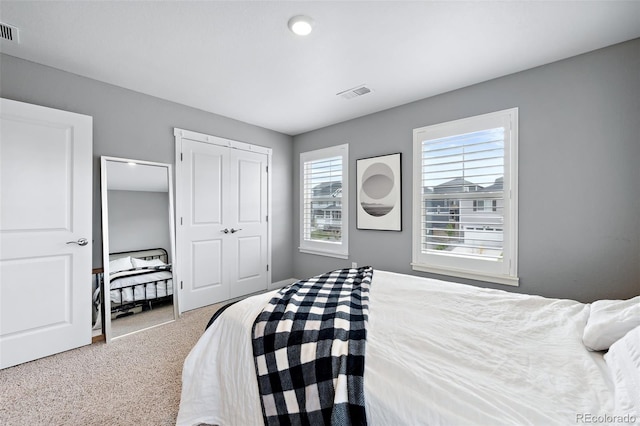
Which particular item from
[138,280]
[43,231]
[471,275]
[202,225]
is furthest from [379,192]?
[43,231]

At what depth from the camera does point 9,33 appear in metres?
2.02

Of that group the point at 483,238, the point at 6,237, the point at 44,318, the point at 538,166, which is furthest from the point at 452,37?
the point at 44,318

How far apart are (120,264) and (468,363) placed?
316 cm

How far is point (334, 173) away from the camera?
4.11 metres

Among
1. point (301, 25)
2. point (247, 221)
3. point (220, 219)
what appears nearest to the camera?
point (301, 25)

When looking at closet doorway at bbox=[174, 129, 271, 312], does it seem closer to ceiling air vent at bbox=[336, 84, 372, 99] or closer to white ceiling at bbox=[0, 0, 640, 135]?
white ceiling at bbox=[0, 0, 640, 135]

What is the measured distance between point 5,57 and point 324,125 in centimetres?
325

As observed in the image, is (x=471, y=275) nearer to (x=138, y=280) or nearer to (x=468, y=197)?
(x=468, y=197)

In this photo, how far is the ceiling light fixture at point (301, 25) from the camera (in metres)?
1.87

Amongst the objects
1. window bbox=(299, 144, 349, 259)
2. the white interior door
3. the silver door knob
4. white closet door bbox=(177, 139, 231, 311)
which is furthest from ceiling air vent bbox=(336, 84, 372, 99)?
the silver door knob

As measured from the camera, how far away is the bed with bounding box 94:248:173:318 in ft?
9.22

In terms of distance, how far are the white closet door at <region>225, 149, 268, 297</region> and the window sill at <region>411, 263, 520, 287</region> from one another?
2.24m

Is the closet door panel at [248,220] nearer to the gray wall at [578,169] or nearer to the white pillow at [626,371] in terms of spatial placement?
the gray wall at [578,169]

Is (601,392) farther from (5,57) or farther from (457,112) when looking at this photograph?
(5,57)
